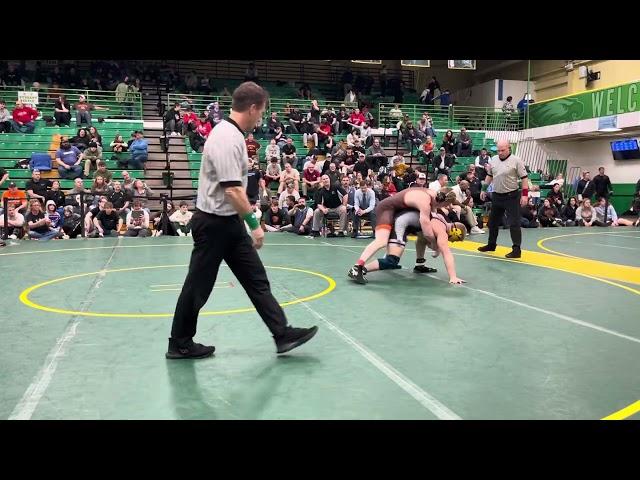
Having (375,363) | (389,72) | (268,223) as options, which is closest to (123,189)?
(268,223)

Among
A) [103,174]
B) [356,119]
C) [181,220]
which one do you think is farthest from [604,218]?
[103,174]

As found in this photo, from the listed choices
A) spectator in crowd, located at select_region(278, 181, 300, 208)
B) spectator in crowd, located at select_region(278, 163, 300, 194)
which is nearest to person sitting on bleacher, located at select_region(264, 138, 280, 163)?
spectator in crowd, located at select_region(278, 163, 300, 194)

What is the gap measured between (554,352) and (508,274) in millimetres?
3406

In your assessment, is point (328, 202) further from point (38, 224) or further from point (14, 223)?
point (14, 223)

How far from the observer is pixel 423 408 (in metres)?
2.88

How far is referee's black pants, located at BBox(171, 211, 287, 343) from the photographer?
11.9 feet

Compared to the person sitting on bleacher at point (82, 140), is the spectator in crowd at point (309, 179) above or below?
below

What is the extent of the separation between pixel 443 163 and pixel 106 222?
11.1m

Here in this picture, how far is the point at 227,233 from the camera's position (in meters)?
3.65

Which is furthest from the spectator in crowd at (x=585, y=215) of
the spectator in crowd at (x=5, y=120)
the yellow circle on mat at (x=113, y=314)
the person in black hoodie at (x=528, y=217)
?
the spectator in crowd at (x=5, y=120)

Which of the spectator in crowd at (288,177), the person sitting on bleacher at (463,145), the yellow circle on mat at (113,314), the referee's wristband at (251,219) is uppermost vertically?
the person sitting on bleacher at (463,145)

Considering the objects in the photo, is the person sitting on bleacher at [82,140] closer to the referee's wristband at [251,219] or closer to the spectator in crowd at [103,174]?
the spectator in crowd at [103,174]

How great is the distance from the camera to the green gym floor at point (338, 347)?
2951 mm

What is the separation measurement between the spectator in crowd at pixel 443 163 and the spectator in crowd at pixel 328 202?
6.76m
